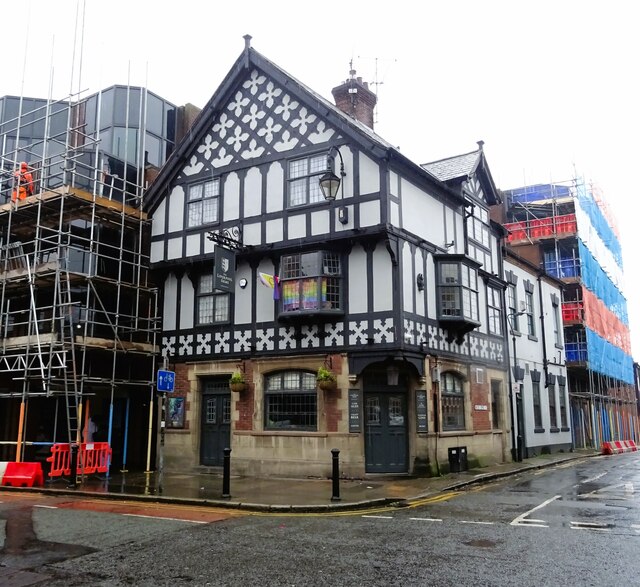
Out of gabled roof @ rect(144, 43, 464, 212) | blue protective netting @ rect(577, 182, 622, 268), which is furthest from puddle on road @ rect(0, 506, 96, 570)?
blue protective netting @ rect(577, 182, 622, 268)

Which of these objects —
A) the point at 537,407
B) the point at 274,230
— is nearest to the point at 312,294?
the point at 274,230

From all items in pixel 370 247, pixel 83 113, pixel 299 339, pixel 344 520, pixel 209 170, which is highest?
pixel 83 113

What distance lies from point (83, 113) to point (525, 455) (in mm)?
21703

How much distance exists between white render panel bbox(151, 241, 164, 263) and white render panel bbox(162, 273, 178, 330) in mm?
710

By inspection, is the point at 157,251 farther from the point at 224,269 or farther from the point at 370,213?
the point at 370,213

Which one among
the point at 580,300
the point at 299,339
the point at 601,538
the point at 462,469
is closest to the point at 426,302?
the point at 299,339

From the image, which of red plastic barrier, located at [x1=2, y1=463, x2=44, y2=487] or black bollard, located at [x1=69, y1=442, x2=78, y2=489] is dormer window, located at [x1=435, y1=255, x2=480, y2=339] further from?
red plastic barrier, located at [x1=2, y1=463, x2=44, y2=487]

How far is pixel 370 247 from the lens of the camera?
1759cm

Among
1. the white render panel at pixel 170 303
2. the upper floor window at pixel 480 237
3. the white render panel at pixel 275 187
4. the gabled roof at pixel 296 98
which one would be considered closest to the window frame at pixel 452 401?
the upper floor window at pixel 480 237

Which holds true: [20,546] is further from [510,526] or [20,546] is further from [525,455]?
[525,455]

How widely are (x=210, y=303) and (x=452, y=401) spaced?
26.8 feet

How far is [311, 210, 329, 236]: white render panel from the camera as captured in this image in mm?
18141

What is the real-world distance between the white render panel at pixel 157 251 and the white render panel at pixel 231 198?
2658 millimetres

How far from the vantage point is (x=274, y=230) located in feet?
62.3
